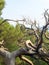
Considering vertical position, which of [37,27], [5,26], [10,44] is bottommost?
[10,44]

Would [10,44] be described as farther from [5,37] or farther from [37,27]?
[37,27]

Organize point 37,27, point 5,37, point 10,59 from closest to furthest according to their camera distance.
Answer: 1. point 10,59
2. point 37,27
3. point 5,37

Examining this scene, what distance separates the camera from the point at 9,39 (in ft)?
78.1

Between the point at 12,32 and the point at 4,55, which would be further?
the point at 12,32

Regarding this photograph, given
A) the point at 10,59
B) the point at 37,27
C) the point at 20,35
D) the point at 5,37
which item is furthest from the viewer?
the point at 20,35

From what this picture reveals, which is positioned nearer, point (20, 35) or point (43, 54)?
point (43, 54)

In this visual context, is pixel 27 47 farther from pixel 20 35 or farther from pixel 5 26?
pixel 20 35

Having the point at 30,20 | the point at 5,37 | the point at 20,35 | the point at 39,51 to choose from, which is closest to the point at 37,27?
the point at 30,20

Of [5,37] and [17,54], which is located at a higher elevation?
[17,54]

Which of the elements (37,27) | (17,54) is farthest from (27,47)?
(37,27)

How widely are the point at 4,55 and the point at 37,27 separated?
4.39 m

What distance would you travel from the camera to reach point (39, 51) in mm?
9398

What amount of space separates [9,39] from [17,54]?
580 inches

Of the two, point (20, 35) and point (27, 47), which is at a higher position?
point (27, 47)
